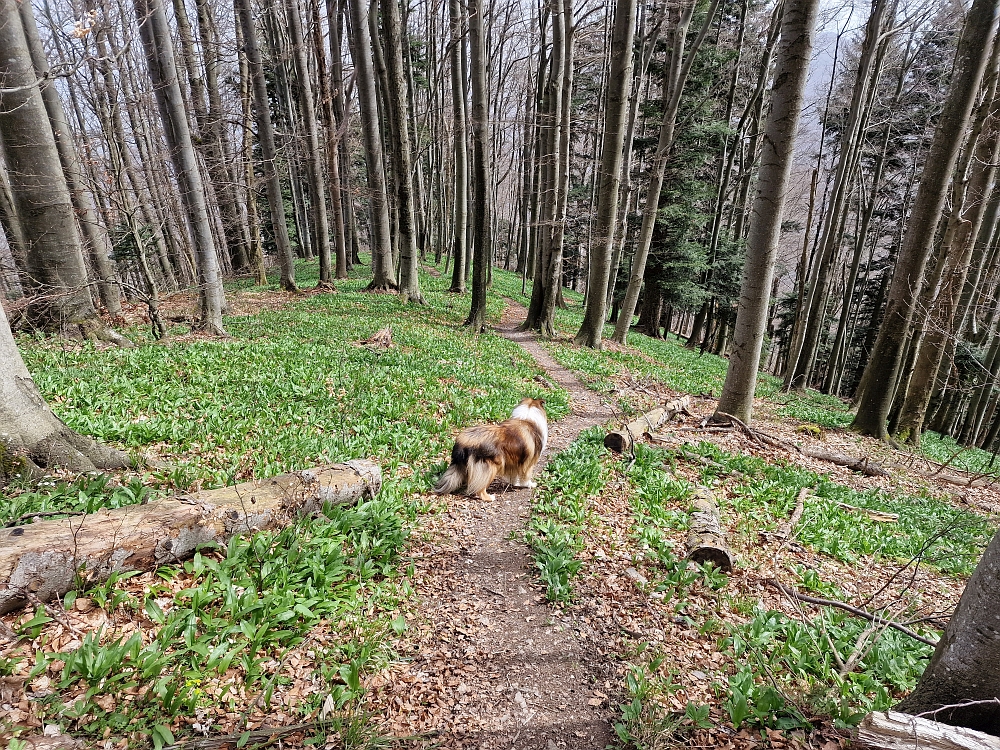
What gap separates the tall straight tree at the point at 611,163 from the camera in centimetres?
1256

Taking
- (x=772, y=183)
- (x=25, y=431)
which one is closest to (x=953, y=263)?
(x=772, y=183)

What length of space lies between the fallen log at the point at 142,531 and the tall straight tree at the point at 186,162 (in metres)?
7.88

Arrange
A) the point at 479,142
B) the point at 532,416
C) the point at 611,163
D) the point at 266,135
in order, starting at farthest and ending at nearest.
A: the point at 266,135 < the point at 611,163 < the point at 479,142 < the point at 532,416

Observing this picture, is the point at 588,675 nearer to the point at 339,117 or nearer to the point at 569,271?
the point at 339,117

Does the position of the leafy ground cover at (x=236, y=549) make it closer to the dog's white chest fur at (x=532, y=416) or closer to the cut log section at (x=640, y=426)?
the dog's white chest fur at (x=532, y=416)

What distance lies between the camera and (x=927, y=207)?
1022 centimetres

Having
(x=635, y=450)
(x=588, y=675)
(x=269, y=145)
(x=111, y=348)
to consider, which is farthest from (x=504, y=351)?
(x=269, y=145)

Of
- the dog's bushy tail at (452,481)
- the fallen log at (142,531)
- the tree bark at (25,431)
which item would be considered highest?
the tree bark at (25,431)

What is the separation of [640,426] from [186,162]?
11.4m

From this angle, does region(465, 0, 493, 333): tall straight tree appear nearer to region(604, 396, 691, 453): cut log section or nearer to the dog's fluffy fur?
region(604, 396, 691, 453): cut log section

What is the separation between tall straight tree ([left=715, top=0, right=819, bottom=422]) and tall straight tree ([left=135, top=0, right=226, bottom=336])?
441 inches

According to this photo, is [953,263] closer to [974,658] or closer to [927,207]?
[927,207]

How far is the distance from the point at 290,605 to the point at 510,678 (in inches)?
69.8

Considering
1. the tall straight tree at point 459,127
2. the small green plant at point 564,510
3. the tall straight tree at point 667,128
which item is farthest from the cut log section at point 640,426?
the tall straight tree at point 459,127
